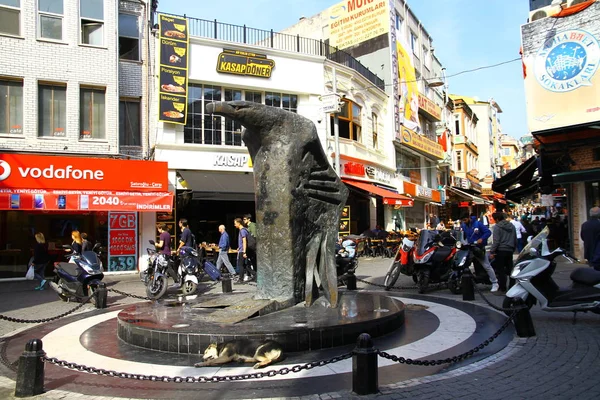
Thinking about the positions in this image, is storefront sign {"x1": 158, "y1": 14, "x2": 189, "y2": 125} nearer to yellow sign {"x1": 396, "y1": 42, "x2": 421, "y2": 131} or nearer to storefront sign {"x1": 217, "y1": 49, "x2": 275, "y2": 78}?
storefront sign {"x1": 217, "y1": 49, "x2": 275, "y2": 78}

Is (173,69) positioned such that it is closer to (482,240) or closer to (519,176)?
(482,240)

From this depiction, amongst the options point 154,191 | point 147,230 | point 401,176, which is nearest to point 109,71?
point 154,191

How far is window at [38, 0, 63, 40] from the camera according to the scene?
15586 millimetres

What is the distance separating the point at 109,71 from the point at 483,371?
50.2 ft

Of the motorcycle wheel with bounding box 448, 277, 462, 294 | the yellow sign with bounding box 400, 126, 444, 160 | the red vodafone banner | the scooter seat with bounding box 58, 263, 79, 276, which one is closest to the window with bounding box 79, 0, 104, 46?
the red vodafone banner

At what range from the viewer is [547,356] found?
17.6 ft

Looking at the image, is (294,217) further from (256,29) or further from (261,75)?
(256,29)

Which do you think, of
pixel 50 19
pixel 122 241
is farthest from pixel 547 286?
pixel 50 19

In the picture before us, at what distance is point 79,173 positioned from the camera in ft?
48.3

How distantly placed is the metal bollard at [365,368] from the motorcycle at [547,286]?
351cm

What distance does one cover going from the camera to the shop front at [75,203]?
45.6 ft

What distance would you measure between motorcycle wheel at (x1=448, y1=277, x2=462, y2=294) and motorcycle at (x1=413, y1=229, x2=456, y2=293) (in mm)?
225

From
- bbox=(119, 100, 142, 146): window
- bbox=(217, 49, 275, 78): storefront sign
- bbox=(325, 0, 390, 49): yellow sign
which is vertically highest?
bbox=(325, 0, 390, 49): yellow sign

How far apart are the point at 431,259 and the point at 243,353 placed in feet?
20.7
